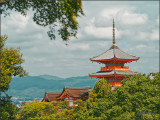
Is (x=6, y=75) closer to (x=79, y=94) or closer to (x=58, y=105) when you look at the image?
(x=58, y=105)

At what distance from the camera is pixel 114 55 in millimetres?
33031

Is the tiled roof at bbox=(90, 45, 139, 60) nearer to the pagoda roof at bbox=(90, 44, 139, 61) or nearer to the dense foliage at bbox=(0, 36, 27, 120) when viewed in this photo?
the pagoda roof at bbox=(90, 44, 139, 61)

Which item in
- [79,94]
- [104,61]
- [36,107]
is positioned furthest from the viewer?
[79,94]

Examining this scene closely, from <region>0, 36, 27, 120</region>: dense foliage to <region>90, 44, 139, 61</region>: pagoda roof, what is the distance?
22986mm

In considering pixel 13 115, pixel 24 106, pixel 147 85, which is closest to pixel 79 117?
pixel 147 85

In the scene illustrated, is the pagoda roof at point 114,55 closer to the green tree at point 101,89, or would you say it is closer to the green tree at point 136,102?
the green tree at point 101,89

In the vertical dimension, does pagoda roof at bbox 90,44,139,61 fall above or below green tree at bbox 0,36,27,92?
above

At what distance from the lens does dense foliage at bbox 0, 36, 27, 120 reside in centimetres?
968

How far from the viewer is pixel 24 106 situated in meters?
28.7

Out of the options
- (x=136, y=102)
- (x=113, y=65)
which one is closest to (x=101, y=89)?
(x=136, y=102)

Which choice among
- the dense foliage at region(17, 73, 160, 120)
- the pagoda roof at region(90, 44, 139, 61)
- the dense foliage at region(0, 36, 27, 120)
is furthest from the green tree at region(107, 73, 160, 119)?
the pagoda roof at region(90, 44, 139, 61)

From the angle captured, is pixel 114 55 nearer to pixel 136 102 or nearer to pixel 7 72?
pixel 136 102

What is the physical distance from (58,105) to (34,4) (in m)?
24.6

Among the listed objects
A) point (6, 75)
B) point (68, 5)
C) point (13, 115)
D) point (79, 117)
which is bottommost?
point (79, 117)
